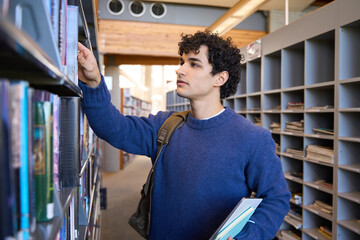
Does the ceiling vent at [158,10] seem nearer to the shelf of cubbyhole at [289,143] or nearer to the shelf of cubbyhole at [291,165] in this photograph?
the shelf of cubbyhole at [289,143]

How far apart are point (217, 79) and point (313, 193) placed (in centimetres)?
219

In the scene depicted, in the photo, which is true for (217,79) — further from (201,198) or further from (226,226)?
(226,226)

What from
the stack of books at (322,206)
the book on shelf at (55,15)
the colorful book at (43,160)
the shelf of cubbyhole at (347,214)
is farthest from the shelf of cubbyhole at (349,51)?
the colorful book at (43,160)

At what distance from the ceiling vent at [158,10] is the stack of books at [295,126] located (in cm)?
495

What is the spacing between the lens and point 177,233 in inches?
61.7

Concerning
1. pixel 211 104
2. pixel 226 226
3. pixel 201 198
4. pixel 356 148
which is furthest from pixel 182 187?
pixel 356 148

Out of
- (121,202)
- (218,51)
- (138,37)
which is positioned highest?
(138,37)

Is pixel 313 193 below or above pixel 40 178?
below

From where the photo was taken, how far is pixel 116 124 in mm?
1625

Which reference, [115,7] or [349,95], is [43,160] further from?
[115,7]

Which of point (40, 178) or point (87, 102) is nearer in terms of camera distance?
point (40, 178)

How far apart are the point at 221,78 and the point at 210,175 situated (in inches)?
25.1

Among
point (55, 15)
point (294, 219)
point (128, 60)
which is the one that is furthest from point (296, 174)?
point (128, 60)

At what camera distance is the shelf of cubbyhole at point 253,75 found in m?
4.62
